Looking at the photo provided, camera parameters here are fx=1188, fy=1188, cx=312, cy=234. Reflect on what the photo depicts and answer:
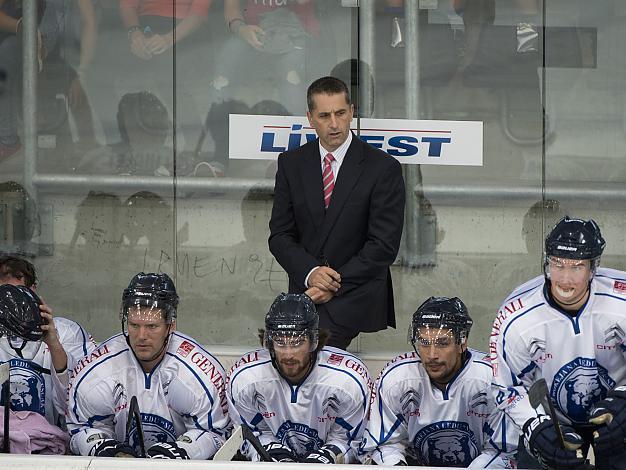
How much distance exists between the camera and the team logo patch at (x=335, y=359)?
4.00 meters

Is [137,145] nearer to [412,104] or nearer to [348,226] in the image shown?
[412,104]

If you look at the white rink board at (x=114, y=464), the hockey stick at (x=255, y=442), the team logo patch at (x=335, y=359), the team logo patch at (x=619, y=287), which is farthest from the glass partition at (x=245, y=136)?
the white rink board at (x=114, y=464)

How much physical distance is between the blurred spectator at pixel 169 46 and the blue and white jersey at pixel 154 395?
1.91m

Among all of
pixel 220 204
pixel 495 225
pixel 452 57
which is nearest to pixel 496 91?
pixel 452 57

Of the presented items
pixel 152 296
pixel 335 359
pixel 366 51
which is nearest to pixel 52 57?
pixel 366 51

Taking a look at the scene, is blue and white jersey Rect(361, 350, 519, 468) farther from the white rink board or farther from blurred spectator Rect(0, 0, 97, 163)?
blurred spectator Rect(0, 0, 97, 163)

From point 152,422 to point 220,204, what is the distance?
1887 mm

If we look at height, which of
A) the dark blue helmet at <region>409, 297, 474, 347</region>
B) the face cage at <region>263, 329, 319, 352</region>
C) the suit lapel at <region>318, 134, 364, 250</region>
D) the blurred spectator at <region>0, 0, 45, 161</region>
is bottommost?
the face cage at <region>263, 329, 319, 352</region>

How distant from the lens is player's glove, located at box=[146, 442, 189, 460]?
3.73 m

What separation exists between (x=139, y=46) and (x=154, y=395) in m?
2.25

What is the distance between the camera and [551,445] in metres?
3.28

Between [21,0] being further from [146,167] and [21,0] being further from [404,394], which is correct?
[404,394]

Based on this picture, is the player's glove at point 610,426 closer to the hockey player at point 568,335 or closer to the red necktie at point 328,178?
the hockey player at point 568,335

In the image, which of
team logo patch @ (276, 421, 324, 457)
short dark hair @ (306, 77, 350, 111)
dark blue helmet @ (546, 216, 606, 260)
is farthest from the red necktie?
dark blue helmet @ (546, 216, 606, 260)
